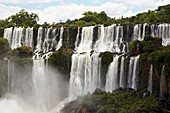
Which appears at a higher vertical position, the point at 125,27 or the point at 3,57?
the point at 125,27

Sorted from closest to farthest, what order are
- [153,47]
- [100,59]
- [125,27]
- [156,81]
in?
[156,81] → [153,47] → [100,59] → [125,27]

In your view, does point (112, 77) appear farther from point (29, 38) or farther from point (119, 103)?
point (29, 38)

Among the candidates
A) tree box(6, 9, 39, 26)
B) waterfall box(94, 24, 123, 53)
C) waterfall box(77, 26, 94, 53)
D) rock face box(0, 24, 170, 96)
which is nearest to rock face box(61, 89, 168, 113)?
rock face box(0, 24, 170, 96)

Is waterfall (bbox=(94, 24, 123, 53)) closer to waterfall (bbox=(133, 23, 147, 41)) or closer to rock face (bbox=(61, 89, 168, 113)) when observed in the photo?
waterfall (bbox=(133, 23, 147, 41))

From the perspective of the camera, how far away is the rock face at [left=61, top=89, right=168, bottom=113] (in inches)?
1106

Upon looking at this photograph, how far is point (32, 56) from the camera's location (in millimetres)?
42594

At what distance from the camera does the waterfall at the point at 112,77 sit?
Answer: 3472 centimetres

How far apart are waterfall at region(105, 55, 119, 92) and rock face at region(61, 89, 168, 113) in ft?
8.46

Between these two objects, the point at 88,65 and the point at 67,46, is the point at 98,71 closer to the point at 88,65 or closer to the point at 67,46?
the point at 88,65

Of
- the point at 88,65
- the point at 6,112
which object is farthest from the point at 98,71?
the point at 6,112

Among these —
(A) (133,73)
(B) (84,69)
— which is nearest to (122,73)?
(A) (133,73)

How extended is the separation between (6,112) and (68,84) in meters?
8.00

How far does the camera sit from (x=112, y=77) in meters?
35.1

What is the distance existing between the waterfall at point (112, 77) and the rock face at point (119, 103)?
2577 millimetres
